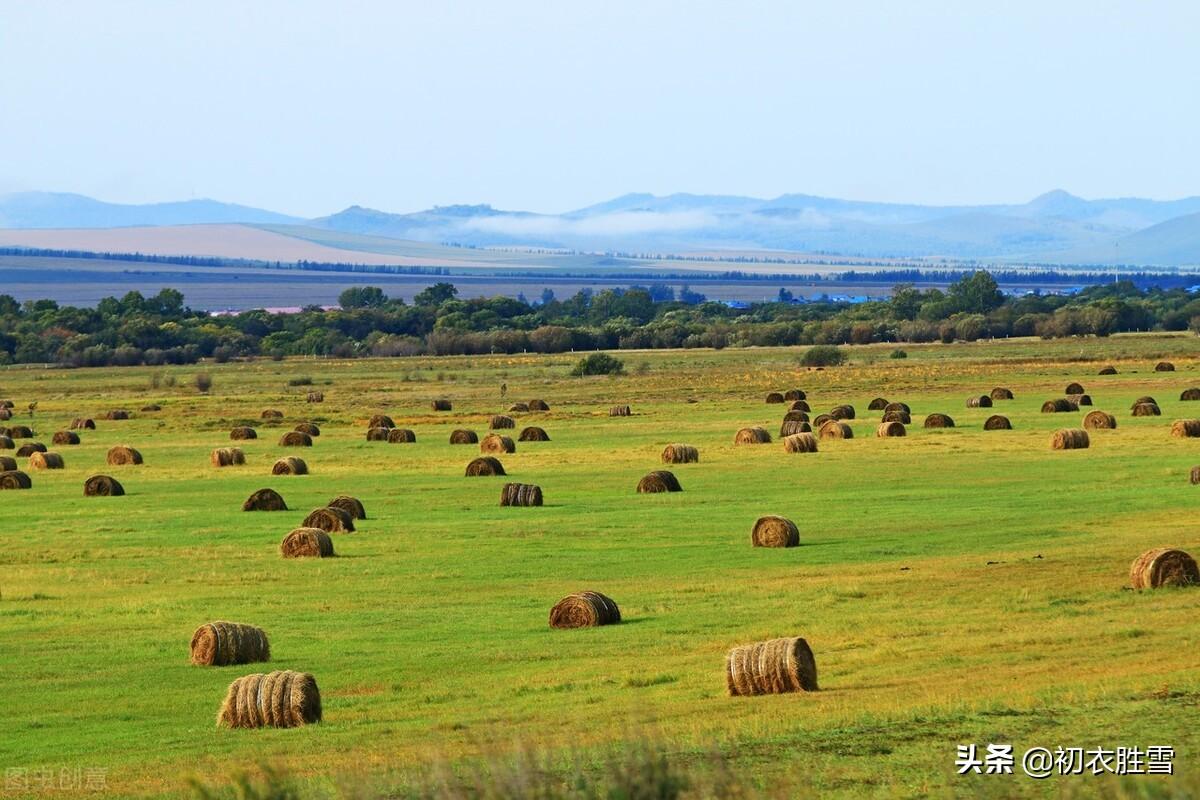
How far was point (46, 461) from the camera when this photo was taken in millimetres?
52469

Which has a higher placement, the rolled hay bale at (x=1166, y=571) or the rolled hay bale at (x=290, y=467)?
the rolled hay bale at (x=1166, y=571)

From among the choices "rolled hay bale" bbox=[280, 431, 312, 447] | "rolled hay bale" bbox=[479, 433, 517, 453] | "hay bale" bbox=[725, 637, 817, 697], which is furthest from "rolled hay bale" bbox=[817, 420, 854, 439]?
"hay bale" bbox=[725, 637, 817, 697]

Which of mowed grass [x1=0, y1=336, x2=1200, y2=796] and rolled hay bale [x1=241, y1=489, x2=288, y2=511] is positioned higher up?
mowed grass [x1=0, y1=336, x2=1200, y2=796]

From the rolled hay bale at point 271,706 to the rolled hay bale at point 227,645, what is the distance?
383cm

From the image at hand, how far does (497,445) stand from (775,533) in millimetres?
23758

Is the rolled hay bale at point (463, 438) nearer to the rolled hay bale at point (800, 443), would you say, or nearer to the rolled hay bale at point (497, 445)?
the rolled hay bale at point (497, 445)

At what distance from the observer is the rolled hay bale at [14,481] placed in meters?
47.1

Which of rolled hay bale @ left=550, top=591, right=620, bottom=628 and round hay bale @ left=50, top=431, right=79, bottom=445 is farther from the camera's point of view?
round hay bale @ left=50, top=431, right=79, bottom=445

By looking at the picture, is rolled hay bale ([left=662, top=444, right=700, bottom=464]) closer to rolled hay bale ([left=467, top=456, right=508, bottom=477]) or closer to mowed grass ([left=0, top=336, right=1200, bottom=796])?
mowed grass ([left=0, top=336, right=1200, bottom=796])

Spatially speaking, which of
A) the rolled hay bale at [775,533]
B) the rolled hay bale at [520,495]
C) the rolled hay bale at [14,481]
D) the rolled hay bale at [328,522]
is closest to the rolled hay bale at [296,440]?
the rolled hay bale at [14,481]

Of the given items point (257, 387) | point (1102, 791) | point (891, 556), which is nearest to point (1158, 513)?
point (891, 556)

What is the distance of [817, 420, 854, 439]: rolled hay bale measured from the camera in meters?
55.3

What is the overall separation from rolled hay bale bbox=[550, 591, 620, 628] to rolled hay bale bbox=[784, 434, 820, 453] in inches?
1086

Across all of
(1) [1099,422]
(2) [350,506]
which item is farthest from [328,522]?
(1) [1099,422]
